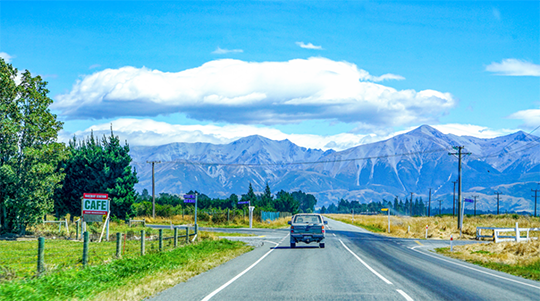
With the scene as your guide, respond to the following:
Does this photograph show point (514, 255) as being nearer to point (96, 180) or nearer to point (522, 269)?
point (522, 269)

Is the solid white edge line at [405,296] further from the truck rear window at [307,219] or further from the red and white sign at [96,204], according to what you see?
the red and white sign at [96,204]

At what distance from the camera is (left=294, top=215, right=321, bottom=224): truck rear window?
94.9 ft

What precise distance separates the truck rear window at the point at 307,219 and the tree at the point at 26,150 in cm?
1757

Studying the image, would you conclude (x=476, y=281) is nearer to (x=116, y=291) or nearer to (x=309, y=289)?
(x=309, y=289)

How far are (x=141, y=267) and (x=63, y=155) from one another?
22.4m

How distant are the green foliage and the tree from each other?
50.1 ft

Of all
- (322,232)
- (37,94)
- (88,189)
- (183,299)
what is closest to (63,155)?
(37,94)

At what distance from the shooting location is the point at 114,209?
52562 mm

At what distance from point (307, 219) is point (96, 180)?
98.6 feet

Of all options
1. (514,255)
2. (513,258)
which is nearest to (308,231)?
(513,258)

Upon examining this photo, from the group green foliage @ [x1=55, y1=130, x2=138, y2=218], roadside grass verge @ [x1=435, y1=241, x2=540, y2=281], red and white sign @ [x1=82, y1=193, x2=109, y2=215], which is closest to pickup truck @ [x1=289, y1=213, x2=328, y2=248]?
roadside grass verge @ [x1=435, y1=241, x2=540, y2=281]

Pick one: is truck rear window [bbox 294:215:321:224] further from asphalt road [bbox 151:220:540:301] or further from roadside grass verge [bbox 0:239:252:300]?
roadside grass verge [bbox 0:239:252:300]

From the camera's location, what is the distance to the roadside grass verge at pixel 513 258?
1964 cm

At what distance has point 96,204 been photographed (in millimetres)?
29938
